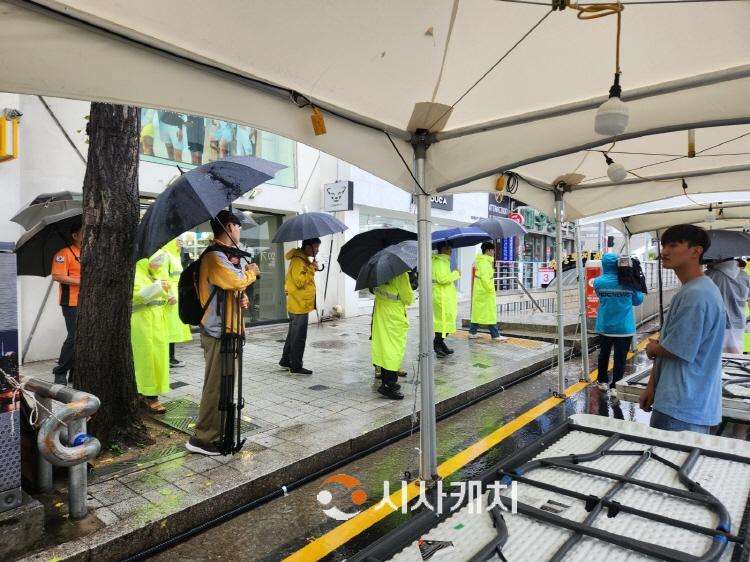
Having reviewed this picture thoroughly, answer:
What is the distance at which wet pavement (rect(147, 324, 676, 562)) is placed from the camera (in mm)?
2959

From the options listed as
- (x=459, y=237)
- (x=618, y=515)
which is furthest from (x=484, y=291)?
(x=618, y=515)

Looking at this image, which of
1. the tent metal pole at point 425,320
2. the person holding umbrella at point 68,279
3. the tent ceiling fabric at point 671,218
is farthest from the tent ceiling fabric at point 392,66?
the tent ceiling fabric at point 671,218

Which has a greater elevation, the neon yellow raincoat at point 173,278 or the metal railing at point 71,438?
the neon yellow raincoat at point 173,278

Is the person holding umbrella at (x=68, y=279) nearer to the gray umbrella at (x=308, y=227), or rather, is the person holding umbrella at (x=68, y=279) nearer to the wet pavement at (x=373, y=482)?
the gray umbrella at (x=308, y=227)

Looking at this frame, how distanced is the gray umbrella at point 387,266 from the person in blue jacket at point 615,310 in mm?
2655

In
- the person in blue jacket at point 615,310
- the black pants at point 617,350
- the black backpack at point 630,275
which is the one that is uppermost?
the black backpack at point 630,275

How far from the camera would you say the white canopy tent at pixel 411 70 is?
2.16 meters

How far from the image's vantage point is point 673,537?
152 centimetres

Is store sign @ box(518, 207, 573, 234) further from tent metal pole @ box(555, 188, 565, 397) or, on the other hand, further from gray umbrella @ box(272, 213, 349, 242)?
gray umbrella @ box(272, 213, 349, 242)

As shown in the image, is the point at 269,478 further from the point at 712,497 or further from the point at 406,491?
the point at 712,497

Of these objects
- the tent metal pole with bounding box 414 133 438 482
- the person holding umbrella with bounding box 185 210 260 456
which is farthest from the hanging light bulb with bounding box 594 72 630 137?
the person holding umbrella with bounding box 185 210 260 456

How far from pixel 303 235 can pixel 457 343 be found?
4.32m

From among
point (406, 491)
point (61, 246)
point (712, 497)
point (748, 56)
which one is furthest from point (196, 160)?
point (712, 497)

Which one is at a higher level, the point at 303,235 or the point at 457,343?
the point at 303,235
